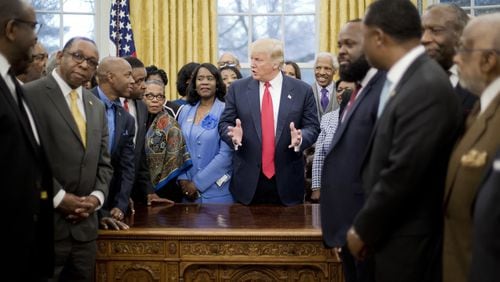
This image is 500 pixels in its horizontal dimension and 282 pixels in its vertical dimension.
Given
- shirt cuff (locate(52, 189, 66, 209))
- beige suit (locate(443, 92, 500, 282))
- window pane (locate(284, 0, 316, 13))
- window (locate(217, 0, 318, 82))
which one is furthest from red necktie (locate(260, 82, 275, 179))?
window pane (locate(284, 0, 316, 13))

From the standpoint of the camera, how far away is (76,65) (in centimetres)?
361

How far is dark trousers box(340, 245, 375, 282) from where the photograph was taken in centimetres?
291

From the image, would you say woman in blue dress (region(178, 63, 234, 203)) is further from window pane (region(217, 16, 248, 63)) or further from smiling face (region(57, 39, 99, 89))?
window pane (region(217, 16, 248, 63))

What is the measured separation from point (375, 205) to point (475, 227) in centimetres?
44

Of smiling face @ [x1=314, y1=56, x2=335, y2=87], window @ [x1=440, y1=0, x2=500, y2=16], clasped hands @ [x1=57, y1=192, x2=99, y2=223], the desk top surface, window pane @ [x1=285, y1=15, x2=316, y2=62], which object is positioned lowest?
the desk top surface

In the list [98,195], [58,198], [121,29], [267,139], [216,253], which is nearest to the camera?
[58,198]

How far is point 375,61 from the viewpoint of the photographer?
271 cm

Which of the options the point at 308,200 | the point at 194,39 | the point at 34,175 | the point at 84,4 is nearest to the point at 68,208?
the point at 34,175

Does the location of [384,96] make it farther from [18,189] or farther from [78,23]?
[78,23]

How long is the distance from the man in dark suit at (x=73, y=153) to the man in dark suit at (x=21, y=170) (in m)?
0.61

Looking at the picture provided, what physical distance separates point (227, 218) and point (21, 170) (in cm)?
209

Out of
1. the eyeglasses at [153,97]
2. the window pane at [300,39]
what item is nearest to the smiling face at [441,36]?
the eyeglasses at [153,97]

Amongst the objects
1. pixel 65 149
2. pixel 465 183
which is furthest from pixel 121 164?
pixel 465 183

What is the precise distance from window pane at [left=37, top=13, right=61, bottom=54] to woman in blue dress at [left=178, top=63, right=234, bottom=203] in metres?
3.85
